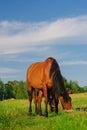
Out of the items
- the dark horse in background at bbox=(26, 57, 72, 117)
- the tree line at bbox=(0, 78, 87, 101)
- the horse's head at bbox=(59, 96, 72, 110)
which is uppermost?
the tree line at bbox=(0, 78, 87, 101)

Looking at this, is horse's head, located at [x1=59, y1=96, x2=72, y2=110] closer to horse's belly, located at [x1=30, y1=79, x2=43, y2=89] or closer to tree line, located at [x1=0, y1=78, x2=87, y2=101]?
horse's belly, located at [x1=30, y1=79, x2=43, y2=89]

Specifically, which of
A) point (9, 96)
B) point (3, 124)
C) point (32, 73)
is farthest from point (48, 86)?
point (9, 96)

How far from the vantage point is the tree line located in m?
59.9

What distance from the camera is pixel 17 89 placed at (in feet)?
205

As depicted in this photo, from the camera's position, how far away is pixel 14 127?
11266mm

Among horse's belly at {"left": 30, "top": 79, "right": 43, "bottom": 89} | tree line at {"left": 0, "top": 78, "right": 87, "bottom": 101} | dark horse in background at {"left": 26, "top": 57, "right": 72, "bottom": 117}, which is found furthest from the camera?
tree line at {"left": 0, "top": 78, "right": 87, "bottom": 101}

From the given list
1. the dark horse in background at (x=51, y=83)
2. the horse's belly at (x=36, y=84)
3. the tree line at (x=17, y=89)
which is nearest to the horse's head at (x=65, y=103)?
the dark horse in background at (x=51, y=83)

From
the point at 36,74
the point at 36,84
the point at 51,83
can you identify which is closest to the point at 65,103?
the point at 51,83

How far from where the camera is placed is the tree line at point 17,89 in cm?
5991

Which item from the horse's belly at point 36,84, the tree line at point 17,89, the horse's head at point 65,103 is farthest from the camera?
the tree line at point 17,89

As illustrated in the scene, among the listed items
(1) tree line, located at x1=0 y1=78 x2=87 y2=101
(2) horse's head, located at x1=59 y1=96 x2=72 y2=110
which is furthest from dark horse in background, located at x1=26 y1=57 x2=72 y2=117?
(1) tree line, located at x1=0 y1=78 x2=87 y2=101

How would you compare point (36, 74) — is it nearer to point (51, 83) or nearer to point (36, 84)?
point (36, 84)

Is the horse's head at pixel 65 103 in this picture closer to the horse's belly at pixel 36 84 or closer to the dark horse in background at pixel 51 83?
the dark horse in background at pixel 51 83

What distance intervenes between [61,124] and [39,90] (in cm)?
901
